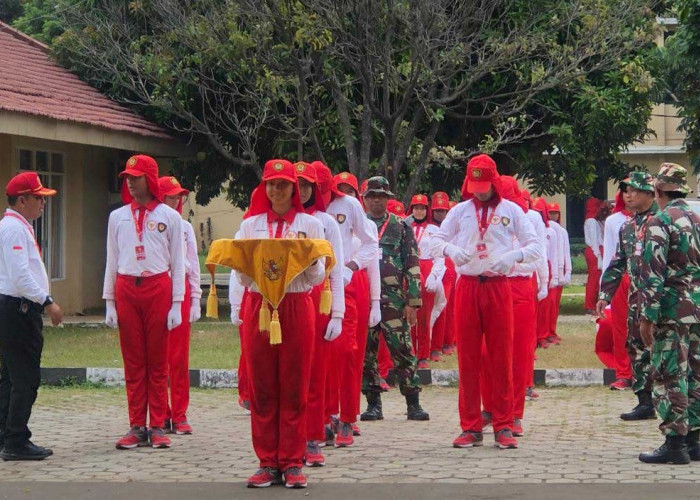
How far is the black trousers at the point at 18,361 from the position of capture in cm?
892

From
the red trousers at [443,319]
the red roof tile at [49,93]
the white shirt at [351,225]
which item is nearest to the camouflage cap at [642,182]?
the white shirt at [351,225]

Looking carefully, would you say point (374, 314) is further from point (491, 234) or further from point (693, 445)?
point (693, 445)

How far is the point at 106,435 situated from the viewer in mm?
10148

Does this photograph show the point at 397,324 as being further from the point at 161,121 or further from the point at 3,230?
the point at 161,121

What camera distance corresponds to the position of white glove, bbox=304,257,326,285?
7734 millimetres

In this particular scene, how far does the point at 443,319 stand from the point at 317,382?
780 cm

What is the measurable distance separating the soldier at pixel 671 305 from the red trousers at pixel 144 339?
11.8 feet

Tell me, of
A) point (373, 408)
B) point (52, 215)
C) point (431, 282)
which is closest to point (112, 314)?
point (373, 408)

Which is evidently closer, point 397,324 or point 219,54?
point 397,324

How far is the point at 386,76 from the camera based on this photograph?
1812 cm

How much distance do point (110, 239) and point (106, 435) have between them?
172cm

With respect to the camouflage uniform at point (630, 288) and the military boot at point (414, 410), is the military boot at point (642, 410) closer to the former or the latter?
the camouflage uniform at point (630, 288)

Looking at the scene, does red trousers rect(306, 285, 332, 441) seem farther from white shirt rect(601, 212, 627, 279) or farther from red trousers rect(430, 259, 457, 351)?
red trousers rect(430, 259, 457, 351)

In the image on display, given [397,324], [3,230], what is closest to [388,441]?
[397,324]
